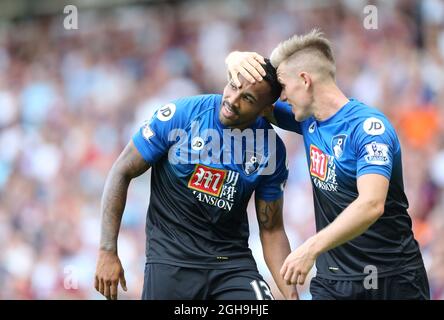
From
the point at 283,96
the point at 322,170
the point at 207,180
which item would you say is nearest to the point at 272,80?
the point at 283,96

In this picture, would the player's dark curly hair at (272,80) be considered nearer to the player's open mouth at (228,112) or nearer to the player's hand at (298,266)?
the player's open mouth at (228,112)

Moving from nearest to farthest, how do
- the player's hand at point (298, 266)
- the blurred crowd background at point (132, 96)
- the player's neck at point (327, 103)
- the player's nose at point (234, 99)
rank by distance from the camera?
1. the player's hand at point (298, 266)
2. the player's nose at point (234, 99)
3. the player's neck at point (327, 103)
4. the blurred crowd background at point (132, 96)

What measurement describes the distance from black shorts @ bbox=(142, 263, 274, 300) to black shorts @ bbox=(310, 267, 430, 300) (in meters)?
0.41

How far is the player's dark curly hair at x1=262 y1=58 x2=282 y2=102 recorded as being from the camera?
5.60 m

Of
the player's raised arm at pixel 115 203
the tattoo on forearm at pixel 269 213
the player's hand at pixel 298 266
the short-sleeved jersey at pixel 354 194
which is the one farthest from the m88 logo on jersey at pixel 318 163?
the player's raised arm at pixel 115 203

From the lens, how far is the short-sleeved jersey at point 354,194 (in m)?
5.36

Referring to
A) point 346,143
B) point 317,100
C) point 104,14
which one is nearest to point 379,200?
point 346,143

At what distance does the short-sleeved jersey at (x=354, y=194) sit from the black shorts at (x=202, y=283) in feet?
1.73

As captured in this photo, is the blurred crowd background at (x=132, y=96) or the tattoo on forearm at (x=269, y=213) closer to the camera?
the tattoo on forearm at (x=269, y=213)

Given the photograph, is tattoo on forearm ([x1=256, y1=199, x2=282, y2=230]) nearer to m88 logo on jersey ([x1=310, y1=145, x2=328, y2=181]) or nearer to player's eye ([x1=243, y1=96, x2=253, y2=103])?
m88 logo on jersey ([x1=310, y1=145, x2=328, y2=181])

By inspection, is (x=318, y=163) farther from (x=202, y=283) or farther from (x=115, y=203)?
(x=115, y=203)

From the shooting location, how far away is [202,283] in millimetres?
5465

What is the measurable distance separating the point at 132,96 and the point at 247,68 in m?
7.34

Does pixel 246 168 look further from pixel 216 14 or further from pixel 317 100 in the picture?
pixel 216 14
